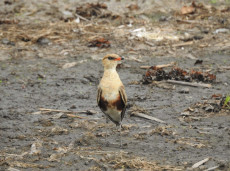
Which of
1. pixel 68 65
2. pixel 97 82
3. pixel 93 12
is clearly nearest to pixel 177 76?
pixel 97 82

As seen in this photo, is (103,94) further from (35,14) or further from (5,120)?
(35,14)

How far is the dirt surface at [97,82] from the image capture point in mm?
7020

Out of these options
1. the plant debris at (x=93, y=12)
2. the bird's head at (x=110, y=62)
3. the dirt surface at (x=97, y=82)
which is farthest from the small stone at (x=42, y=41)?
the bird's head at (x=110, y=62)

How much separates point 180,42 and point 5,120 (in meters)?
7.11

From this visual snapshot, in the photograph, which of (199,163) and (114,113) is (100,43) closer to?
(114,113)

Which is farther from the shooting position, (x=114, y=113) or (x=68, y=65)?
(x=68, y=65)

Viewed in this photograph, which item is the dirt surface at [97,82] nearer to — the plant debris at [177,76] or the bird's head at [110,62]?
the plant debris at [177,76]

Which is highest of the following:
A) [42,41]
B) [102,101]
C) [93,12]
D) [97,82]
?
[93,12]

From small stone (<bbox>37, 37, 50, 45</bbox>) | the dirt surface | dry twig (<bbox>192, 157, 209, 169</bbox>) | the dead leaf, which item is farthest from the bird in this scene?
small stone (<bbox>37, 37, 50, 45</bbox>)

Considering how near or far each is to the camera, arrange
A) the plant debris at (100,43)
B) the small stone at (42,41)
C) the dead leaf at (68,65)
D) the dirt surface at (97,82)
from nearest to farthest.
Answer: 1. the dirt surface at (97,82)
2. the dead leaf at (68,65)
3. the plant debris at (100,43)
4. the small stone at (42,41)

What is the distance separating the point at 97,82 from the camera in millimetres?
11523

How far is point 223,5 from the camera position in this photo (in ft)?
56.0

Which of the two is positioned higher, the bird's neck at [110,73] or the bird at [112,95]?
the bird's neck at [110,73]

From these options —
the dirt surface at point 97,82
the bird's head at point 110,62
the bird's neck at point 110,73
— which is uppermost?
the bird's head at point 110,62
